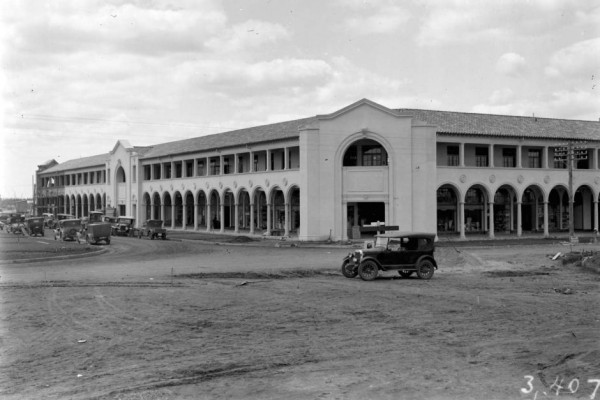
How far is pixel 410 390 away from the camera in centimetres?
841

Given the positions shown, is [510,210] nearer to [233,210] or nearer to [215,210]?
[233,210]

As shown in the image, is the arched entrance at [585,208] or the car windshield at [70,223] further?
the arched entrance at [585,208]

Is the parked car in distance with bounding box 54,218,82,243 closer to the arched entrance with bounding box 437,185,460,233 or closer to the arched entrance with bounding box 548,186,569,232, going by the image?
the arched entrance with bounding box 437,185,460,233

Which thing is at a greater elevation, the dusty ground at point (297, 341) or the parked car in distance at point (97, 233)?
the parked car in distance at point (97, 233)

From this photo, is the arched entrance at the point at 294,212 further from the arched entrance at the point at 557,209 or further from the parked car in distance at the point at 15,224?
the parked car in distance at the point at 15,224

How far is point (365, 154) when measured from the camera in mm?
46594

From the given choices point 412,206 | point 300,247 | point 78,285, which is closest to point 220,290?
point 78,285

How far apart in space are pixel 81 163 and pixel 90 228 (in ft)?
176

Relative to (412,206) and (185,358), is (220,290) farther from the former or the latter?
(412,206)

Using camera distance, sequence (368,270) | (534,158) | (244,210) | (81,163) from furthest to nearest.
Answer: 1. (81,163)
2. (244,210)
3. (534,158)
4. (368,270)

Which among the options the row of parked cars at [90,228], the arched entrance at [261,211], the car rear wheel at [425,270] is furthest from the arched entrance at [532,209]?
the car rear wheel at [425,270]

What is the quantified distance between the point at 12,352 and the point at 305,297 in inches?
340

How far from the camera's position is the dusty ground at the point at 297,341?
8578 millimetres

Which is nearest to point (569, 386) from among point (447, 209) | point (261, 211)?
point (447, 209)
